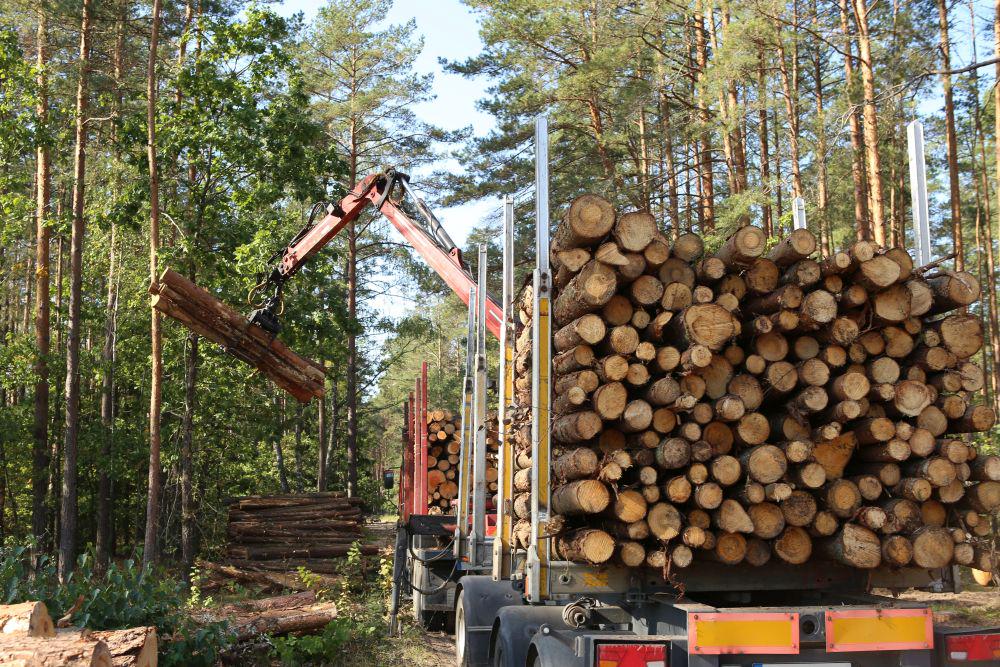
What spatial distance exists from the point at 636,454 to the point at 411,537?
19.9 ft

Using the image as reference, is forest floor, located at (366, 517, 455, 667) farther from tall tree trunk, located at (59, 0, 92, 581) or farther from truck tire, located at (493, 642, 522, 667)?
tall tree trunk, located at (59, 0, 92, 581)

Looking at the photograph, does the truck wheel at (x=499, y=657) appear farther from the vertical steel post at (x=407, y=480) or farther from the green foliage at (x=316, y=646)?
the vertical steel post at (x=407, y=480)

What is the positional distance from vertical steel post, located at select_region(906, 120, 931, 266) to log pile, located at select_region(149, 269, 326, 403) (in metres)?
7.56

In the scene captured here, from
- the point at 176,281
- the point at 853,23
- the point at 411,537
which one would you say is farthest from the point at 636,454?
the point at 853,23

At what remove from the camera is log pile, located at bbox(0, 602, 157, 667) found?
201 inches

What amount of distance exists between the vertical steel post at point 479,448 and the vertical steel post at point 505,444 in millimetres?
724

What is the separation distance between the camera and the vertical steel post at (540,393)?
4836mm

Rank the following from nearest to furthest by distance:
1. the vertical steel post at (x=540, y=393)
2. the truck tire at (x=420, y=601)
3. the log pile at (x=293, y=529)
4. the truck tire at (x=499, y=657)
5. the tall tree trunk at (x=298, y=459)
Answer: the vertical steel post at (x=540, y=393) → the truck tire at (x=499, y=657) → the truck tire at (x=420, y=601) → the log pile at (x=293, y=529) → the tall tree trunk at (x=298, y=459)

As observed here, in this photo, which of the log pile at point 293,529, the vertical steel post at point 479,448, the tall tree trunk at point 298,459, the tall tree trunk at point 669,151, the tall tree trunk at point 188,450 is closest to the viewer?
the vertical steel post at point 479,448

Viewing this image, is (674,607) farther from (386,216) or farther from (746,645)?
(386,216)

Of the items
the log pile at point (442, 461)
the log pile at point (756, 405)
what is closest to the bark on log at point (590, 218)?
the log pile at point (756, 405)

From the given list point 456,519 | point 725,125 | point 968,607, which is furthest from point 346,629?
point 725,125

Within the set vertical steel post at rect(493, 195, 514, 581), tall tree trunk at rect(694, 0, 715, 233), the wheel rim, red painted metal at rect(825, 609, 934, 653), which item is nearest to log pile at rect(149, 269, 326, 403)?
the wheel rim

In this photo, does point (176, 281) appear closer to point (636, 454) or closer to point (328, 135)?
point (636, 454)
